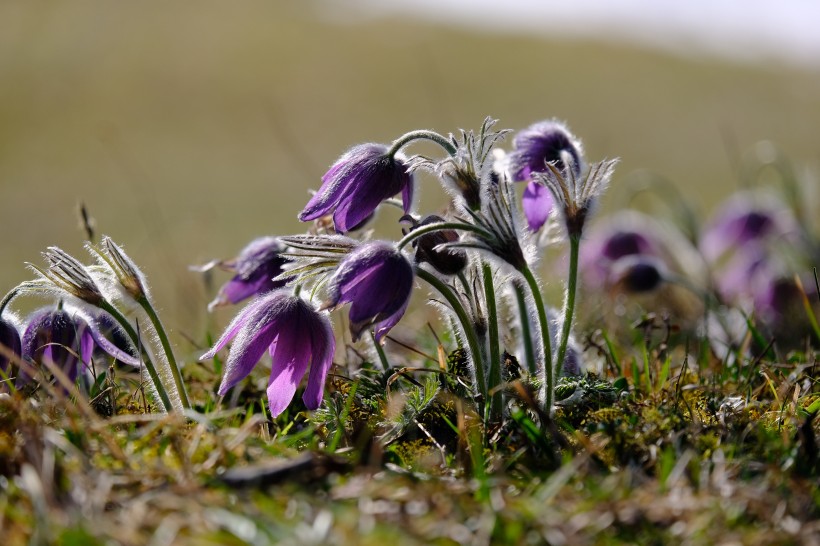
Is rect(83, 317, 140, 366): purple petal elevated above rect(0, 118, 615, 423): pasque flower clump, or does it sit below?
below

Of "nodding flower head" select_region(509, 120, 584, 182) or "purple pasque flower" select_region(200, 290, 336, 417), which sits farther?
"nodding flower head" select_region(509, 120, 584, 182)

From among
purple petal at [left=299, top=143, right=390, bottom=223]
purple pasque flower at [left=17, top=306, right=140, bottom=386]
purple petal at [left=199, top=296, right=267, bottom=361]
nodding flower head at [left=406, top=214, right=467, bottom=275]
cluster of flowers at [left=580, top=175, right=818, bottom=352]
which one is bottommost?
cluster of flowers at [left=580, top=175, right=818, bottom=352]

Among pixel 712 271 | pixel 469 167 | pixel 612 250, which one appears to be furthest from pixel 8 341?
pixel 712 271

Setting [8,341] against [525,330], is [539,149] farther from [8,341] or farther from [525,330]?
[8,341]

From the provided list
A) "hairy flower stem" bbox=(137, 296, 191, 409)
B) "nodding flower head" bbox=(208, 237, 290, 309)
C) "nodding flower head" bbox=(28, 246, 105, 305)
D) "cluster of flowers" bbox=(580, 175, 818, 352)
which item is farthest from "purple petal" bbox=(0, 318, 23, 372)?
"cluster of flowers" bbox=(580, 175, 818, 352)

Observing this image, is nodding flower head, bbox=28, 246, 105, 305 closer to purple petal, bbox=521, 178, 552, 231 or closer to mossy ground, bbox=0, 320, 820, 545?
mossy ground, bbox=0, 320, 820, 545

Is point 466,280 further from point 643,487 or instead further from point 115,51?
point 115,51

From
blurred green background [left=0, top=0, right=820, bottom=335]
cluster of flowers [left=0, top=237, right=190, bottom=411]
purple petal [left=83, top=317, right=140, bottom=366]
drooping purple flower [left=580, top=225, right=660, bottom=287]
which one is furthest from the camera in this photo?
blurred green background [left=0, top=0, right=820, bottom=335]
